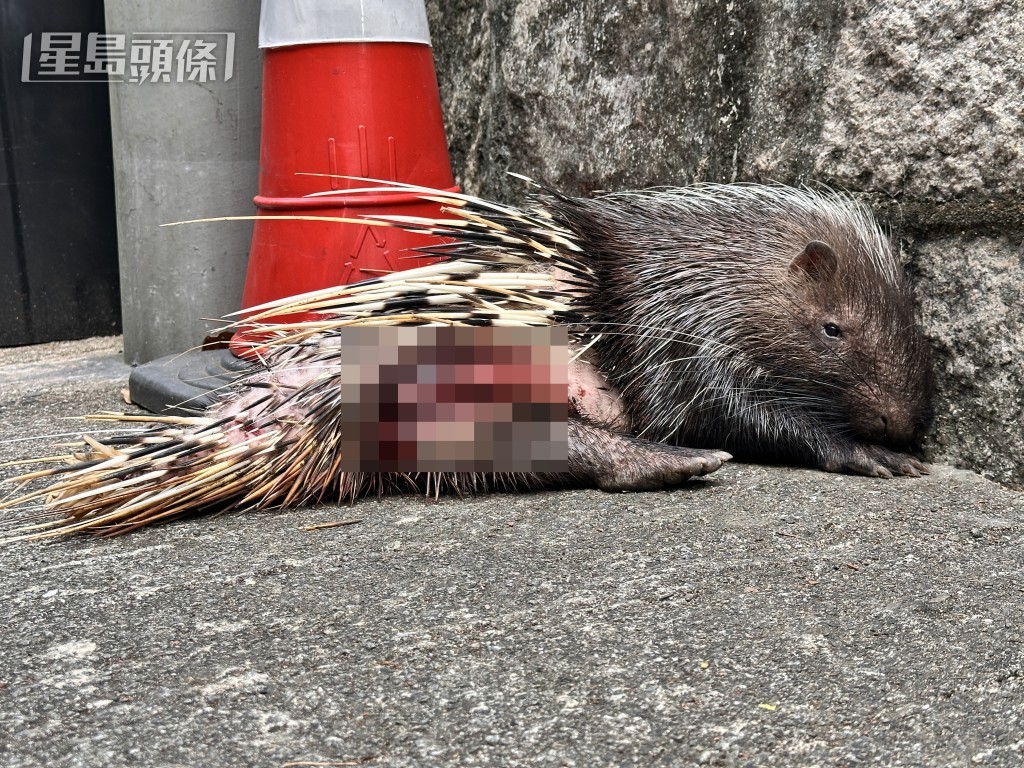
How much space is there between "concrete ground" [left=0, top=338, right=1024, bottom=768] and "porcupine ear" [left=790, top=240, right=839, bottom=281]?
1.63ft

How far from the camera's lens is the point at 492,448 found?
2328mm

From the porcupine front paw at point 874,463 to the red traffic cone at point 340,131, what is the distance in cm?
126

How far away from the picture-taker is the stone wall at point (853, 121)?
7.50 ft

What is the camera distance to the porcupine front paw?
93.9 inches

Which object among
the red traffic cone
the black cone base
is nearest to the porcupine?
the red traffic cone

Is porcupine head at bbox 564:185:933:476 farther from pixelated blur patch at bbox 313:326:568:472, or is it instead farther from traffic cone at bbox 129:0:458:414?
traffic cone at bbox 129:0:458:414

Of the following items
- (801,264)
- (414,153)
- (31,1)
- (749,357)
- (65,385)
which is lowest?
(65,385)

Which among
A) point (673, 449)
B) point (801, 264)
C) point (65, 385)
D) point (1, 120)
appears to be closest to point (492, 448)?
point (673, 449)

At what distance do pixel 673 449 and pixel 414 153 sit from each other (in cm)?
126

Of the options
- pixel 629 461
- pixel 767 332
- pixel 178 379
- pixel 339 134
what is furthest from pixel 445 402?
pixel 178 379

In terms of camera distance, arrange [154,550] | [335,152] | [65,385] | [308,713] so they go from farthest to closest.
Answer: [65,385] < [335,152] < [154,550] < [308,713]

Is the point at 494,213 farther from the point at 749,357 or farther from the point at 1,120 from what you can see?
the point at 1,120

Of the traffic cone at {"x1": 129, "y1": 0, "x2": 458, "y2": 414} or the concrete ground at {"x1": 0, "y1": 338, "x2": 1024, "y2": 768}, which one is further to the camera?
the traffic cone at {"x1": 129, "y1": 0, "x2": 458, "y2": 414}

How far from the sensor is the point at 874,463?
2.39m
